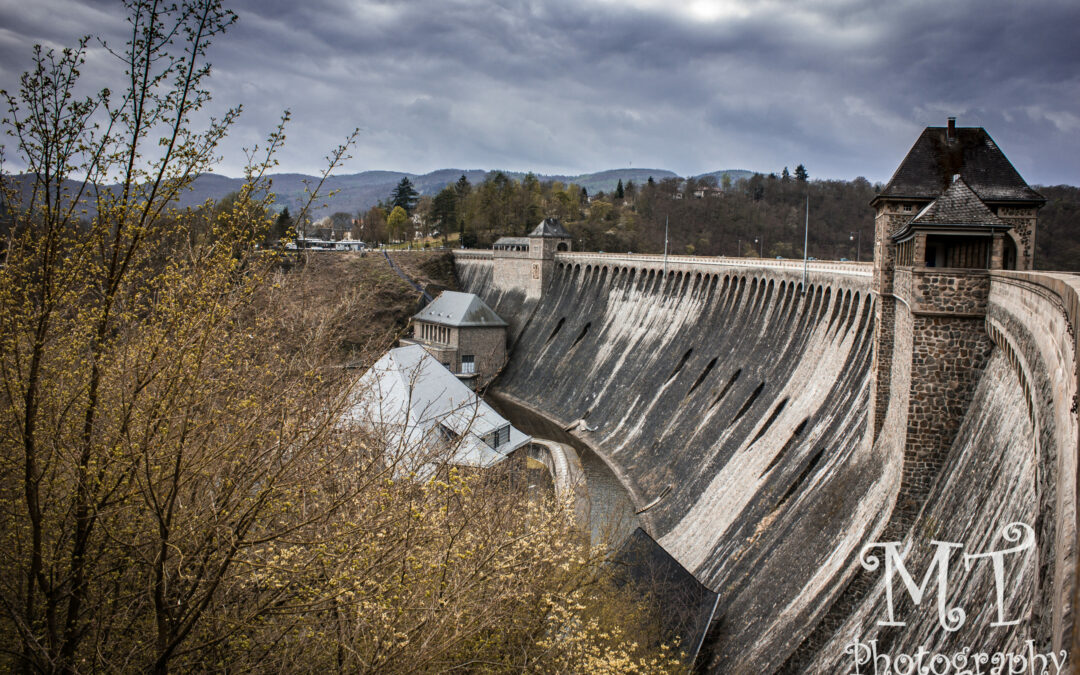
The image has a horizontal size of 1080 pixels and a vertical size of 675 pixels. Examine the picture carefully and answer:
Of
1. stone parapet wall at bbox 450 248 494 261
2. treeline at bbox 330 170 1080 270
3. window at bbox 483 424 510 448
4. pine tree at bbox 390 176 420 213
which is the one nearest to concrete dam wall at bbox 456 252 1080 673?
window at bbox 483 424 510 448

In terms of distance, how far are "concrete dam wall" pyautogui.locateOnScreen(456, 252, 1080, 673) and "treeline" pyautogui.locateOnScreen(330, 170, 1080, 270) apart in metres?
37.6

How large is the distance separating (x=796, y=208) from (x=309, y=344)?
101 meters

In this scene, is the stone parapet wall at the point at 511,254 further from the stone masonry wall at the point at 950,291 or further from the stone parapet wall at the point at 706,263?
the stone masonry wall at the point at 950,291

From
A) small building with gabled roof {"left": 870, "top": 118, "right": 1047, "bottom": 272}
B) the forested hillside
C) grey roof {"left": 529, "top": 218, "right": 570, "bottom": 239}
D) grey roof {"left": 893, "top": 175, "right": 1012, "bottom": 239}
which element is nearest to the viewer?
grey roof {"left": 893, "top": 175, "right": 1012, "bottom": 239}

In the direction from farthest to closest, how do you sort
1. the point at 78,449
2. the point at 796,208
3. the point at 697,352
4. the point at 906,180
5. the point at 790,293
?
the point at 796,208, the point at 697,352, the point at 790,293, the point at 906,180, the point at 78,449

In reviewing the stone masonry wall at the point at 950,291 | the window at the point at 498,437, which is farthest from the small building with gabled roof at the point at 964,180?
the window at the point at 498,437

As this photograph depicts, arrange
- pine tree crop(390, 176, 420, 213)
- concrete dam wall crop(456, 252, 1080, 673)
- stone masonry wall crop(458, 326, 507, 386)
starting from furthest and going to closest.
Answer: pine tree crop(390, 176, 420, 213)
stone masonry wall crop(458, 326, 507, 386)
concrete dam wall crop(456, 252, 1080, 673)

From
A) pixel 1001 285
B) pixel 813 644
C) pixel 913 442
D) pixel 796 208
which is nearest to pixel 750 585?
pixel 813 644

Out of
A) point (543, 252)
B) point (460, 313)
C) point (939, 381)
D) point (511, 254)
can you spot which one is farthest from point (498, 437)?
point (511, 254)

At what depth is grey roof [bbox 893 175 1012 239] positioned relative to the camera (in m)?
16.6

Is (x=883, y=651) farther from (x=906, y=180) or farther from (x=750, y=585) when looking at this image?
(x=906, y=180)

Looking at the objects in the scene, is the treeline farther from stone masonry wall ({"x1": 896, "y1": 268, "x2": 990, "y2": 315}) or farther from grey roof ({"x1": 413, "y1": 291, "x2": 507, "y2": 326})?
stone masonry wall ({"x1": 896, "y1": 268, "x2": 990, "y2": 315})

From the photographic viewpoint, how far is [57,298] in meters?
7.34

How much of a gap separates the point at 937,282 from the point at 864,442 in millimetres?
6875
